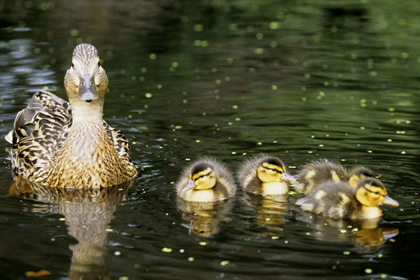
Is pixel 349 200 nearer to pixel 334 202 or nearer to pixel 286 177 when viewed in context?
pixel 334 202

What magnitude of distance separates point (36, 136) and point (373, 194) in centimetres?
337

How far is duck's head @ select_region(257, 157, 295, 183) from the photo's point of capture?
6.80 meters

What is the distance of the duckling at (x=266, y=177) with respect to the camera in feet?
22.4

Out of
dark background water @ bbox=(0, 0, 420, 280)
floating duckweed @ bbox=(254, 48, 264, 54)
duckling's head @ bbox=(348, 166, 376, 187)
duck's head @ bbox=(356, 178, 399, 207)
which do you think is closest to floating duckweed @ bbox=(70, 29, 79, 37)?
dark background water @ bbox=(0, 0, 420, 280)

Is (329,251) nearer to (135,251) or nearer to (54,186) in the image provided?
(135,251)

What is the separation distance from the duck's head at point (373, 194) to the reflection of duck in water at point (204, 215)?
42.0 inches

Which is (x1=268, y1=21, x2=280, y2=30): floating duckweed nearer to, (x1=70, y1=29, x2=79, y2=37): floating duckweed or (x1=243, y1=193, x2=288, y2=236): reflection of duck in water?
(x1=70, y1=29, x2=79, y2=37): floating duckweed

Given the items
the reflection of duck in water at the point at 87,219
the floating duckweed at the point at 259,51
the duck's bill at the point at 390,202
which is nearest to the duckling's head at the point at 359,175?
the duck's bill at the point at 390,202

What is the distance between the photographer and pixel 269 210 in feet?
21.3

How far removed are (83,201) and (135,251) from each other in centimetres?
139

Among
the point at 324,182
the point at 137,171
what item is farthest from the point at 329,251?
the point at 137,171

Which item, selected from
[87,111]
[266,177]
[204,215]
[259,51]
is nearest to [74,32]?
[259,51]

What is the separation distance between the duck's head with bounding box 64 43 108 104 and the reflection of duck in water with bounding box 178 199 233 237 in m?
1.20

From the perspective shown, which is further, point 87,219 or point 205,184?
point 205,184
